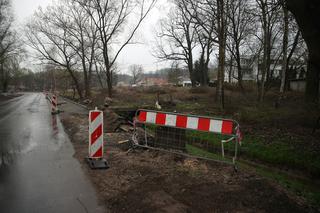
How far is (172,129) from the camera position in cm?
594

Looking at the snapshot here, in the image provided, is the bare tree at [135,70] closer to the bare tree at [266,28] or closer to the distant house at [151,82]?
the distant house at [151,82]

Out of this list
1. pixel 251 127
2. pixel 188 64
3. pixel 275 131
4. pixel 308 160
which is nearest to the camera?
pixel 308 160

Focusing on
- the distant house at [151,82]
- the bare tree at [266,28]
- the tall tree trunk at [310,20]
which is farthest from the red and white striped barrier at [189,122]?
the distant house at [151,82]

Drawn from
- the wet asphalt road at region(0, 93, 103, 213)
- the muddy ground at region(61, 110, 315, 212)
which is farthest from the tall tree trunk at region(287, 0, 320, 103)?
the wet asphalt road at region(0, 93, 103, 213)

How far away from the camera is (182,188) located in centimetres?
393

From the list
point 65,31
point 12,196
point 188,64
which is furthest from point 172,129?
point 188,64

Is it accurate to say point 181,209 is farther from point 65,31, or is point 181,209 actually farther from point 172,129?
point 65,31

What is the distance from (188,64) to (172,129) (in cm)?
3218

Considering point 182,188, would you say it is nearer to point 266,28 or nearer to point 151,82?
point 266,28

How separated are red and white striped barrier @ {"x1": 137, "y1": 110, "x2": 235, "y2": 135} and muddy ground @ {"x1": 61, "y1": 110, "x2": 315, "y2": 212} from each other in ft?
2.87

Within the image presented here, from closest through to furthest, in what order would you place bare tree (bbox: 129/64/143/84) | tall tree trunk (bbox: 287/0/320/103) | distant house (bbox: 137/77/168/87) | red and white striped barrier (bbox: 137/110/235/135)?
tall tree trunk (bbox: 287/0/320/103), red and white striped barrier (bbox: 137/110/235/135), distant house (bbox: 137/77/168/87), bare tree (bbox: 129/64/143/84)

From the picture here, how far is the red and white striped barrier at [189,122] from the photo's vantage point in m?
4.84

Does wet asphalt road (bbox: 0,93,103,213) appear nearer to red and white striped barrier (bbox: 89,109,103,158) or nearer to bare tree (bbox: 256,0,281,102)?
red and white striped barrier (bbox: 89,109,103,158)

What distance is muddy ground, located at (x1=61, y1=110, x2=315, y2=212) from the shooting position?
334 centimetres
